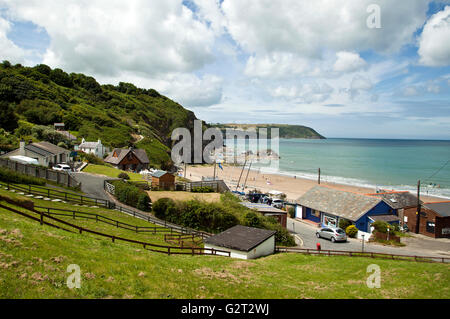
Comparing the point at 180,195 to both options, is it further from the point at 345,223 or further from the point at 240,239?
the point at 345,223

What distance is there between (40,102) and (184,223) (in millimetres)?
82069

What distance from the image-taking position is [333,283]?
1318cm

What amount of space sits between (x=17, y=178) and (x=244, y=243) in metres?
23.9

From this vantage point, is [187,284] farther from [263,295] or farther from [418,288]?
[418,288]

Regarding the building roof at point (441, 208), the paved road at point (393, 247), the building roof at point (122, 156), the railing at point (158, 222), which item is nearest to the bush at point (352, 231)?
the paved road at point (393, 247)

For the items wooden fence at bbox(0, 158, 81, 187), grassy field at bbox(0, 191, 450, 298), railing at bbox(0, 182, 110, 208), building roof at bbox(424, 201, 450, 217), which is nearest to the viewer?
grassy field at bbox(0, 191, 450, 298)

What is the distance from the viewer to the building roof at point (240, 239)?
19.6m

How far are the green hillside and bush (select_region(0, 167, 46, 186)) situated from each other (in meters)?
22.2

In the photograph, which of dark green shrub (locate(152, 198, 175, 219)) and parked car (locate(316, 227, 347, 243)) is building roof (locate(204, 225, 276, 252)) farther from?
parked car (locate(316, 227, 347, 243))

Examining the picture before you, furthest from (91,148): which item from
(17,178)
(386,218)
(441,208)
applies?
(441,208)

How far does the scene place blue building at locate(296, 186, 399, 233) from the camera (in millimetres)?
33969

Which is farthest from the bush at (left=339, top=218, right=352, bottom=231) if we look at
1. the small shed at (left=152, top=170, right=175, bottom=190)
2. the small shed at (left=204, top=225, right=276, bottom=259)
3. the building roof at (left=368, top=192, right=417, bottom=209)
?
the small shed at (left=152, top=170, right=175, bottom=190)

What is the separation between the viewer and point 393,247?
28750mm

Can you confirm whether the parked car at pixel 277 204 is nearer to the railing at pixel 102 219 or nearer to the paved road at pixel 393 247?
the paved road at pixel 393 247
